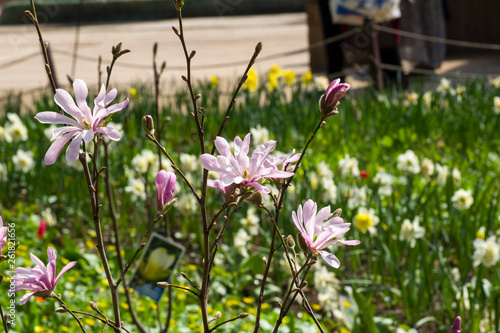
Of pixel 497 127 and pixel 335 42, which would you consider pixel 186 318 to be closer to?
pixel 497 127

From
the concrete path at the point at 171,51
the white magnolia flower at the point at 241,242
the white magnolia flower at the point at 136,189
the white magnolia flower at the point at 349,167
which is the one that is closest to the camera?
the white magnolia flower at the point at 241,242

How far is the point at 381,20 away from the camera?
17.9 ft

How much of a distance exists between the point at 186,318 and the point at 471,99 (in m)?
2.75

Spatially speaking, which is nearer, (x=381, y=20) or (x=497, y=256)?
(x=497, y=256)

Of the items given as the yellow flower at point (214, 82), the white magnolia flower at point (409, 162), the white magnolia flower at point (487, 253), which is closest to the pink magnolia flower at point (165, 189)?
the white magnolia flower at point (487, 253)

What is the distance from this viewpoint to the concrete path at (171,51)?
7.57 meters

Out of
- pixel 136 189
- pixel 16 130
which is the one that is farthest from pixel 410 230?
pixel 16 130

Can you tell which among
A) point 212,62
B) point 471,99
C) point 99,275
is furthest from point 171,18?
point 99,275

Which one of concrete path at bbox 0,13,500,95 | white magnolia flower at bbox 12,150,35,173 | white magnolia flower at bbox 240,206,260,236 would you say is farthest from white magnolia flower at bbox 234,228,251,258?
concrete path at bbox 0,13,500,95

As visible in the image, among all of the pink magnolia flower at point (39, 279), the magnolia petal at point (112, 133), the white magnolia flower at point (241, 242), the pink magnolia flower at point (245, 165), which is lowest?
the white magnolia flower at point (241, 242)

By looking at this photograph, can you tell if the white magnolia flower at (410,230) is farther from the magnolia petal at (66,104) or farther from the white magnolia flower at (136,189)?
the magnolia petal at (66,104)

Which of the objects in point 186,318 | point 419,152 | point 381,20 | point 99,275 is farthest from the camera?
point 381,20

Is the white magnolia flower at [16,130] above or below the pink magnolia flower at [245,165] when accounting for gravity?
below

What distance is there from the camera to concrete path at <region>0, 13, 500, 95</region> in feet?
24.8
